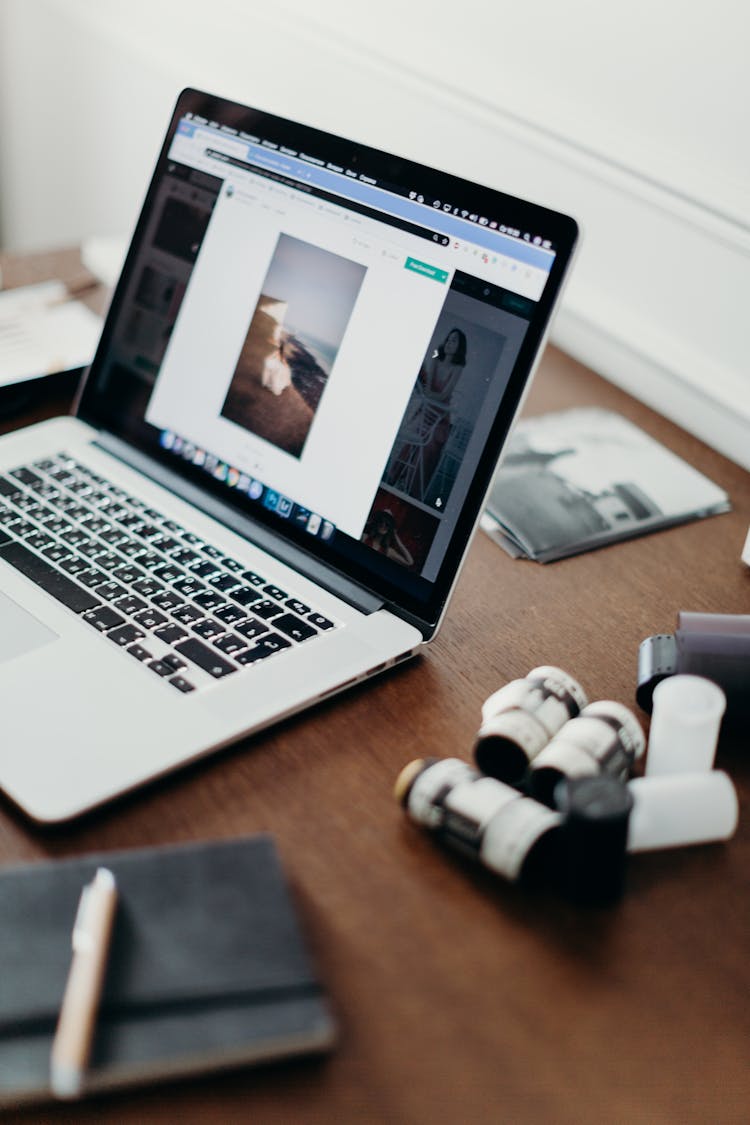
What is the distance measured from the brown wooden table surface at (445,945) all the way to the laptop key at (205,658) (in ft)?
0.16

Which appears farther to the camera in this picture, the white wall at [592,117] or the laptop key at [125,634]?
the white wall at [592,117]

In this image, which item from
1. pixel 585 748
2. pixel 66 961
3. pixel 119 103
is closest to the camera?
pixel 66 961

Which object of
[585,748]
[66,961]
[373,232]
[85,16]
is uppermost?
[85,16]

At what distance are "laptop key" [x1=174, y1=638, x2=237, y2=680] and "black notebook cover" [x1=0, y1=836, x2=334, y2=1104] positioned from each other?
14 centimetres

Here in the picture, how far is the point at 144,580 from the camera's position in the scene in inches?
29.6

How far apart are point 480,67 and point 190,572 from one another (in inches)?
29.7

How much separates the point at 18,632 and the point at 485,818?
1.09ft

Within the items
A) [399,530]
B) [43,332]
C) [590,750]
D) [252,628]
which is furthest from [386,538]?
[43,332]

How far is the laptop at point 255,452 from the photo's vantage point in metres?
0.66

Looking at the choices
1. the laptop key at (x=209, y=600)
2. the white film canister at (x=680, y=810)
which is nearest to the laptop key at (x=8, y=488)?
the laptop key at (x=209, y=600)

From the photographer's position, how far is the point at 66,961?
489mm

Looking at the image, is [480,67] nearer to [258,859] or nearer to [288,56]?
[288,56]

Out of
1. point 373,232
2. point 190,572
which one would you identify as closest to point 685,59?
point 373,232

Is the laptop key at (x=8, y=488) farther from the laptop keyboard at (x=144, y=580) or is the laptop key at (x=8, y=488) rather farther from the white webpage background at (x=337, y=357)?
the white webpage background at (x=337, y=357)
